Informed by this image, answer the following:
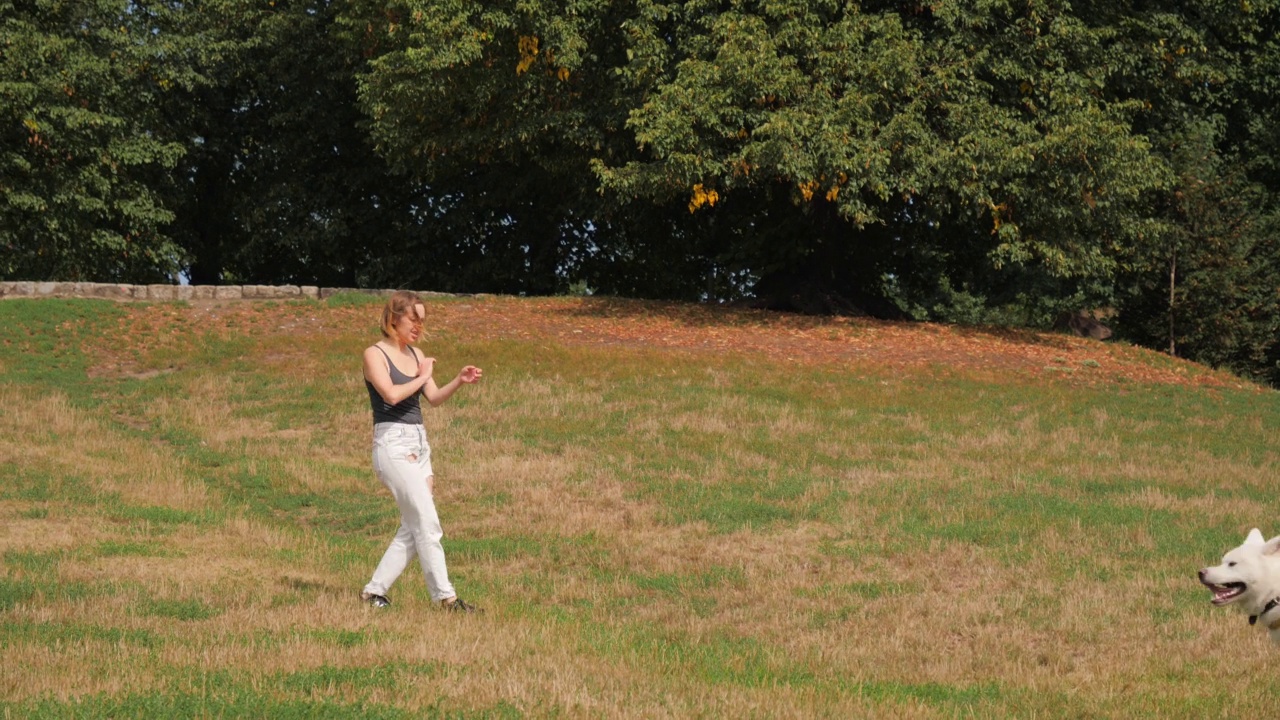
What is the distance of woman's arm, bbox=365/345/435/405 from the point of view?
28.0 ft

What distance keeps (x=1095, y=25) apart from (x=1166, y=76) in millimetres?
2382

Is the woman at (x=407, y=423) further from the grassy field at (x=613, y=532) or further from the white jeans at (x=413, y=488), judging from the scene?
the grassy field at (x=613, y=532)

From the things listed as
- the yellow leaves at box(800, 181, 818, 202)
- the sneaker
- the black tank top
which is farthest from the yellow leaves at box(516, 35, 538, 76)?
the sneaker

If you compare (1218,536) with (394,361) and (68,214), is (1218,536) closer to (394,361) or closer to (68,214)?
(394,361)

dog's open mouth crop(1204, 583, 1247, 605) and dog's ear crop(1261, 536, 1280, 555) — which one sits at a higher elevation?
dog's ear crop(1261, 536, 1280, 555)

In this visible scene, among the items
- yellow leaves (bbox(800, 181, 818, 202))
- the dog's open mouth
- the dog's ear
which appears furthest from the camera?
yellow leaves (bbox(800, 181, 818, 202))

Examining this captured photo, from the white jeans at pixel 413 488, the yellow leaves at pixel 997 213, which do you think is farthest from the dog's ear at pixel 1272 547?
the yellow leaves at pixel 997 213

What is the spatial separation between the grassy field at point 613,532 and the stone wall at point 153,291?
4.19ft

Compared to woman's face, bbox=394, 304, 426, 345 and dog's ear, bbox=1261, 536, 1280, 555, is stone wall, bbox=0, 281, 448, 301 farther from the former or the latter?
dog's ear, bbox=1261, 536, 1280, 555

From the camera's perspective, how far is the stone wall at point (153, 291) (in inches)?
1038

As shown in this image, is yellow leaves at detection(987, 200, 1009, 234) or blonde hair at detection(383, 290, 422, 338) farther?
yellow leaves at detection(987, 200, 1009, 234)

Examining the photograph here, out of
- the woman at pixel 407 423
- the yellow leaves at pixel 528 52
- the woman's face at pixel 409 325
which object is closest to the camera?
the woman at pixel 407 423

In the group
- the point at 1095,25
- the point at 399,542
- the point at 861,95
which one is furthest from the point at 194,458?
the point at 1095,25

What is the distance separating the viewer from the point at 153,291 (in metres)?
27.3
